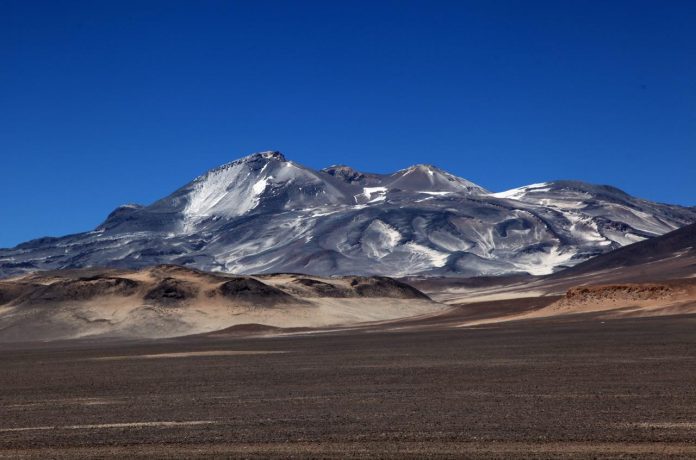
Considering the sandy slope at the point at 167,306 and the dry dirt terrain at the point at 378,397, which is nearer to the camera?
the dry dirt terrain at the point at 378,397

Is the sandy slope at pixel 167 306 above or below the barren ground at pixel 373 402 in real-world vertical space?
above

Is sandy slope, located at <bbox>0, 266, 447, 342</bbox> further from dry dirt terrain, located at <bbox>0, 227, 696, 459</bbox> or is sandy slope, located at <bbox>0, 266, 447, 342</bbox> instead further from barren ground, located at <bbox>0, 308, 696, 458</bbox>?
barren ground, located at <bbox>0, 308, 696, 458</bbox>

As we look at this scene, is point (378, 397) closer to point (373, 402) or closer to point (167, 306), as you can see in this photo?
point (373, 402)

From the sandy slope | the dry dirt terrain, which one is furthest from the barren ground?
the sandy slope

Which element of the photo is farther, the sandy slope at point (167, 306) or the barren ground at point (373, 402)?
the sandy slope at point (167, 306)

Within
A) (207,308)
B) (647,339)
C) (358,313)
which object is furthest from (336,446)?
(358,313)

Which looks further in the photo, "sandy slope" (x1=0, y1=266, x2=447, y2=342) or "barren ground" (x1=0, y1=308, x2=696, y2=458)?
"sandy slope" (x1=0, y1=266, x2=447, y2=342)

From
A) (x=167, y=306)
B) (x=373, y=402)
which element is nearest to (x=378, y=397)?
(x=373, y=402)

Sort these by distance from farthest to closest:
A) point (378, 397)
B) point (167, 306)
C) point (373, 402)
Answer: point (167, 306)
point (378, 397)
point (373, 402)

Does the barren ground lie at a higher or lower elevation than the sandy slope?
lower

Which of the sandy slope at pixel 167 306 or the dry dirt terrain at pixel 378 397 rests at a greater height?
the sandy slope at pixel 167 306

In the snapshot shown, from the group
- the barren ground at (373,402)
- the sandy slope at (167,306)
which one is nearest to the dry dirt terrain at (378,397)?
the barren ground at (373,402)

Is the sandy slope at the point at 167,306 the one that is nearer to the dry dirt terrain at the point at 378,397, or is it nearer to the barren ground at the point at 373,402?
the dry dirt terrain at the point at 378,397

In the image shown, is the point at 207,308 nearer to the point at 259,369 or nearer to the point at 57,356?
the point at 57,356
